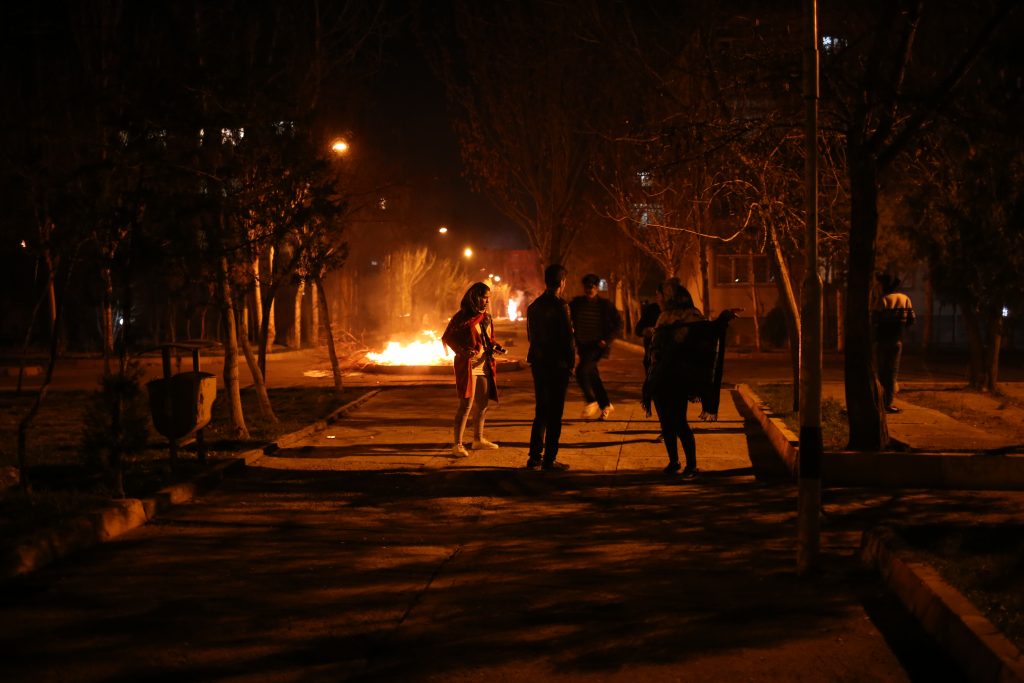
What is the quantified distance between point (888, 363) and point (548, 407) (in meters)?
6.29

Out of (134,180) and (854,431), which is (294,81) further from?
(854,431)

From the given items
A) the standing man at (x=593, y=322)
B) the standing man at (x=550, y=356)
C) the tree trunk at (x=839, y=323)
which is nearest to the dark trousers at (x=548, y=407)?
the standing man at (x=550, y=356)

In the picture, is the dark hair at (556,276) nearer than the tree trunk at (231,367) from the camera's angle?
Yes

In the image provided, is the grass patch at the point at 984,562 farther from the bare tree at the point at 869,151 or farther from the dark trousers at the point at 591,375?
the dark trousers at the point at 591,375

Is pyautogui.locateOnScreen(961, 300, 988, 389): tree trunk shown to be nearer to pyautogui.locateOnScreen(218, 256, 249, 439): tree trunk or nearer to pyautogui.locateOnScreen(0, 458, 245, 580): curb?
pyautogui.locateOnScreen(218, 256, 249, 439): tree trunk

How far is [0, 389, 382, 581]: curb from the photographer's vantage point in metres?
6.60

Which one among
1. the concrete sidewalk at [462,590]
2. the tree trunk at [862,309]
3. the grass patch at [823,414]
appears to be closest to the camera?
the concrete sidewalk at [462,590]

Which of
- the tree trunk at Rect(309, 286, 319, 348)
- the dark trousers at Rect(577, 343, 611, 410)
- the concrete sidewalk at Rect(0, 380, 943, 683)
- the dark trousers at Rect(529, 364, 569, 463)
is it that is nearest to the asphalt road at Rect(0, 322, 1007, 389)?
the tree trunk at Rect(309, 286, 319, 348)

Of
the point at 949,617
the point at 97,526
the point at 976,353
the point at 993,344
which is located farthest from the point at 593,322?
the point at 976,353

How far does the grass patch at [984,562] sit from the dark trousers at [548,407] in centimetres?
374

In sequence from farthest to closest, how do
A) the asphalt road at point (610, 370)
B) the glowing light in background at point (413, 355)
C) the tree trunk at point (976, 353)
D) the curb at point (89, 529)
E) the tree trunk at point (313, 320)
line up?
the tree trunk at point (313, 320) → the glowing light in background at point (413, 355) → the asphalt road at point (610, 370) → the tree trunk at point (976, 353) → the curb at point (89, 529)

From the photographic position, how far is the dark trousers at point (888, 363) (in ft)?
46.6

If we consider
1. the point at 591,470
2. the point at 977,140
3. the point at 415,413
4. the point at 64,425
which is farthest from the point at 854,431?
the point at 64,425

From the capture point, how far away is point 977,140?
11.1 meters
